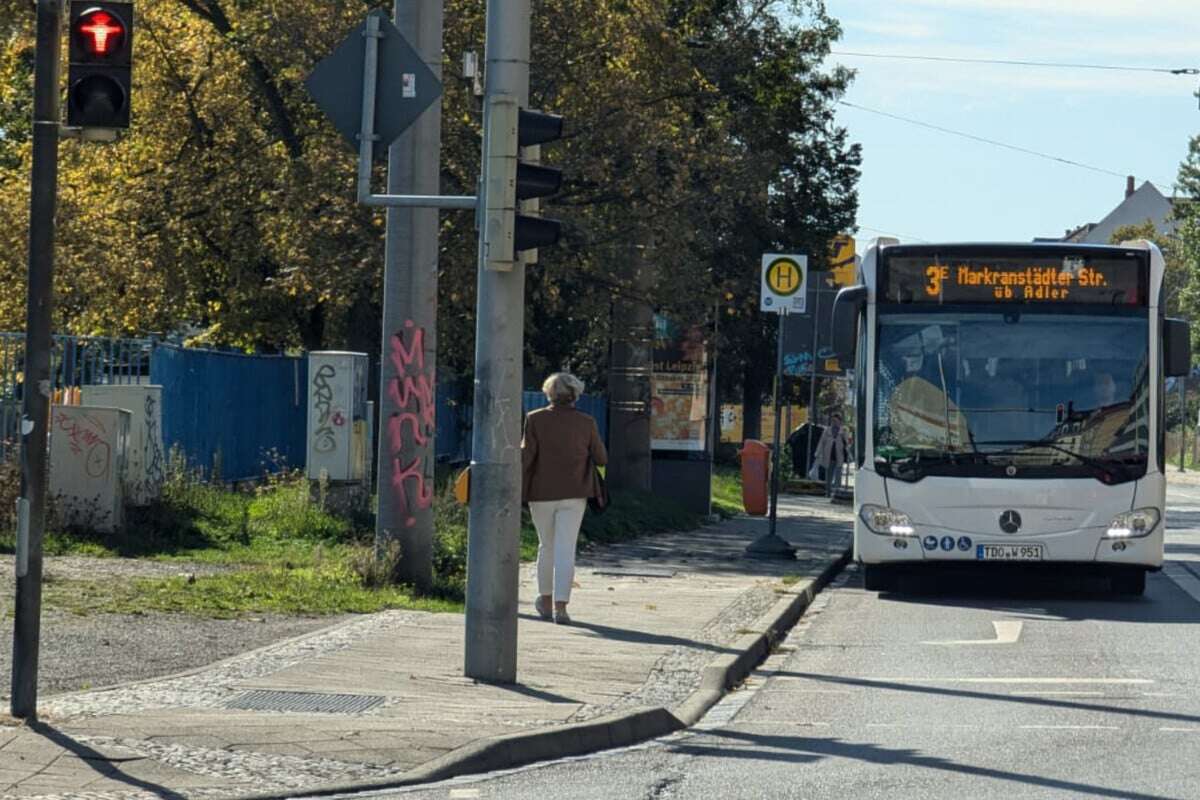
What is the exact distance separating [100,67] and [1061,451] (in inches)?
404

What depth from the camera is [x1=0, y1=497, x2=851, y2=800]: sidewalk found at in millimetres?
7801

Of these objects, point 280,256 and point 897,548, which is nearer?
point 897,548

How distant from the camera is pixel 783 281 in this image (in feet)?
68.0

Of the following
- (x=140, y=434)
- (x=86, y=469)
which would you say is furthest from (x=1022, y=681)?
(x=140, y=434)

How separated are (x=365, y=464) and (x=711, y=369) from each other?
14.4 m

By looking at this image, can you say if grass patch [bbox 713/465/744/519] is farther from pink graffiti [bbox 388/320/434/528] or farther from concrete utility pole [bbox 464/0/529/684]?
concrete utility pole [bbox 464/0/529/684]

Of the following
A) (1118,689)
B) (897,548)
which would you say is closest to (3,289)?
(897,548)

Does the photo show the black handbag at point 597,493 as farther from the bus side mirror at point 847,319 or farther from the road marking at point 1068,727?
the road marking at point 1068,727

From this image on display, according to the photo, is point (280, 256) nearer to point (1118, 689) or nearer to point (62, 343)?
point (62, 343)

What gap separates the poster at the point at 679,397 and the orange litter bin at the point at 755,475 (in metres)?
0.86

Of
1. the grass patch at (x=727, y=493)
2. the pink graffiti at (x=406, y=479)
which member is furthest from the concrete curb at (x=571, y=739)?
the grass patch at (x=727, y=493)

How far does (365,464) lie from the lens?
2083 cm

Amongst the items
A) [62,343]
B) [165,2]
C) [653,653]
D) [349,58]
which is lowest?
[653,653]

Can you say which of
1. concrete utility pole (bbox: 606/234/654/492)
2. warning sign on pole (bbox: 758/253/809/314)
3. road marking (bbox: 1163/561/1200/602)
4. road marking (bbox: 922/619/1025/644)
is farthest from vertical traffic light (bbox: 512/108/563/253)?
concrete utility pole (bbox: 606/234/654/492)
